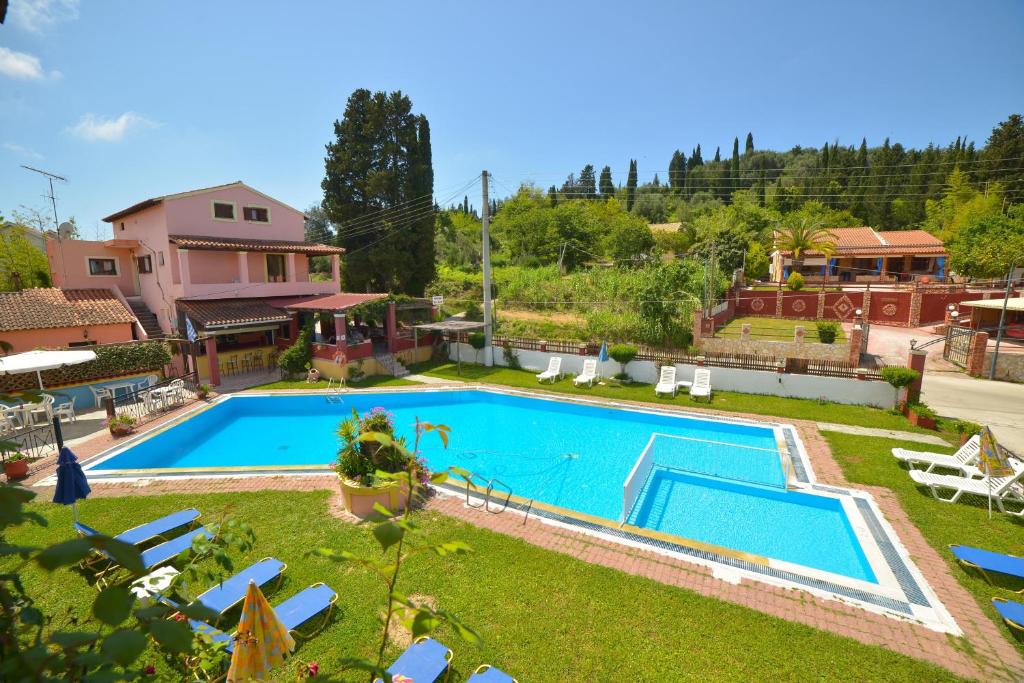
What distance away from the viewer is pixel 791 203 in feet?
202

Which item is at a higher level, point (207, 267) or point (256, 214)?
point (256, 214)

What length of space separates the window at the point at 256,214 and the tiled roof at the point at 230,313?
15.0 ft

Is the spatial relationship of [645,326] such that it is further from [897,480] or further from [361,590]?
[361,590]

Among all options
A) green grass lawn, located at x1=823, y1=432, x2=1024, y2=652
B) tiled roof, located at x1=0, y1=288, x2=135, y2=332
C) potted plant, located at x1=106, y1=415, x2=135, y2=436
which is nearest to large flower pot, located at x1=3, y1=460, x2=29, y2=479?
potted plant, located at x1=106, y1=415, x2=135, y2=436

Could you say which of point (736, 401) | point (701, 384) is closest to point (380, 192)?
point (701, 384)

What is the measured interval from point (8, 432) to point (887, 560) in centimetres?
2201

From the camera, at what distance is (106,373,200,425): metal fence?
15922 millimetres

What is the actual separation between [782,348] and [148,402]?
87.2 ft

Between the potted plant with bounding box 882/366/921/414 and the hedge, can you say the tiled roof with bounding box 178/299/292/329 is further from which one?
the potted plant with bounding box 882/366/921/414

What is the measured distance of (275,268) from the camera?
83.3ft

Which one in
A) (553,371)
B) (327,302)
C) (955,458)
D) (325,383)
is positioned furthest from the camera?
(327,302)

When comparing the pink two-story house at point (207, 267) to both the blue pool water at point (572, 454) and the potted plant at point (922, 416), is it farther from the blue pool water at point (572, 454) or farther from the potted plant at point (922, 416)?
the potted plant at point (922, 416)

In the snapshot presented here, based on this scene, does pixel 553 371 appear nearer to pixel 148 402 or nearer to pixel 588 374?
pixel 588 374

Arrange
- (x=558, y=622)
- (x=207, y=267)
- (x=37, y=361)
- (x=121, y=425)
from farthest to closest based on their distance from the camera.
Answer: (x=207, y=267), (x=121, y=425), (x=37, y=361), (x=558, y=622)
